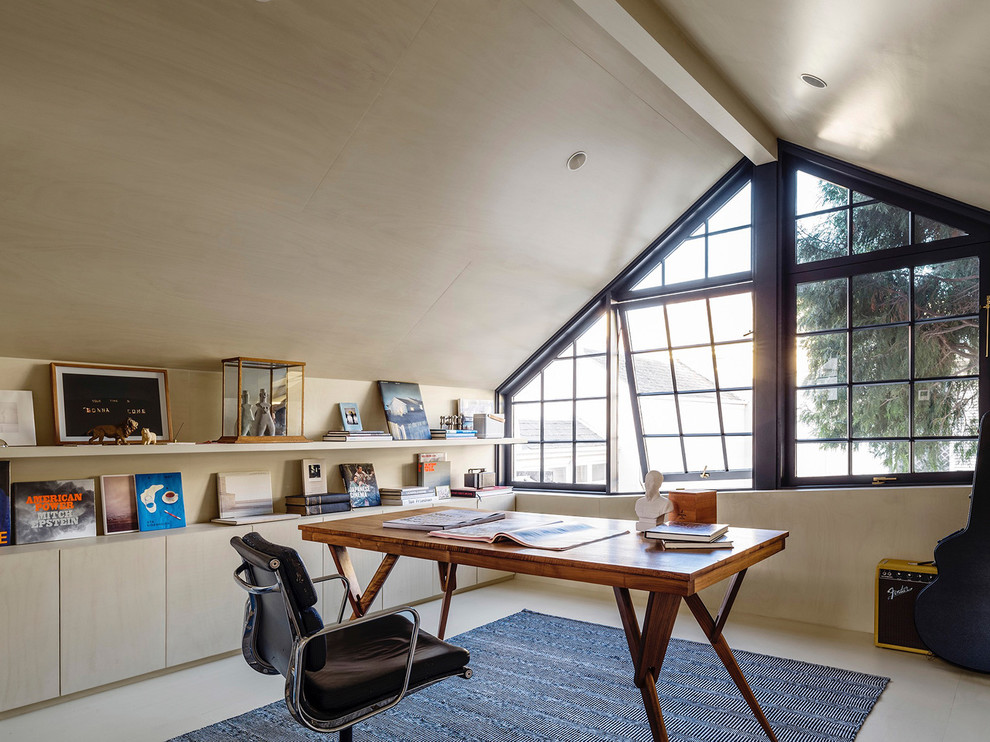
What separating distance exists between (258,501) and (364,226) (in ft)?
6.14

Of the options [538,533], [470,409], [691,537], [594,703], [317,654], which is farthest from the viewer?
[470,409]

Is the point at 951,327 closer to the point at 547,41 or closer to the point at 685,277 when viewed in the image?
the point at 685,277

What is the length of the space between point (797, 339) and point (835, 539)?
1.37 meters

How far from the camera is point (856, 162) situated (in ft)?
14.7

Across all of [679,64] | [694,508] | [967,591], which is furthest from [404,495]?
[967,591]

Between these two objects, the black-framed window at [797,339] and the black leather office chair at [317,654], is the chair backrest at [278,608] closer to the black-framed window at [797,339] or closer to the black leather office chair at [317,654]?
the black leather office chair at [317,654]

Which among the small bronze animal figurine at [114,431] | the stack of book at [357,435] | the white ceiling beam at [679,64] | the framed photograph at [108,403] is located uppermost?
the white ceiling beam at [679,64]

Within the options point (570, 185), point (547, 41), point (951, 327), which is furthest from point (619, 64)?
point (951, 327)

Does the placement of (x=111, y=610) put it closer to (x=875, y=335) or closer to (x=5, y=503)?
(x=5, y=503)

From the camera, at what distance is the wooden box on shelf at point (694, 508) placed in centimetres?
305

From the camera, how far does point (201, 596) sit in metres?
3.74

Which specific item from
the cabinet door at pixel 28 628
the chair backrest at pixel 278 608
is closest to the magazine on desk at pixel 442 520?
the chair backrest at pixel 278 608

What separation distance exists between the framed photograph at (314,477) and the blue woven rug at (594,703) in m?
1.33

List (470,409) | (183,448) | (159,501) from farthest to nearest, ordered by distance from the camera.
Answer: (470,409)
(159,501)
(183,448)
